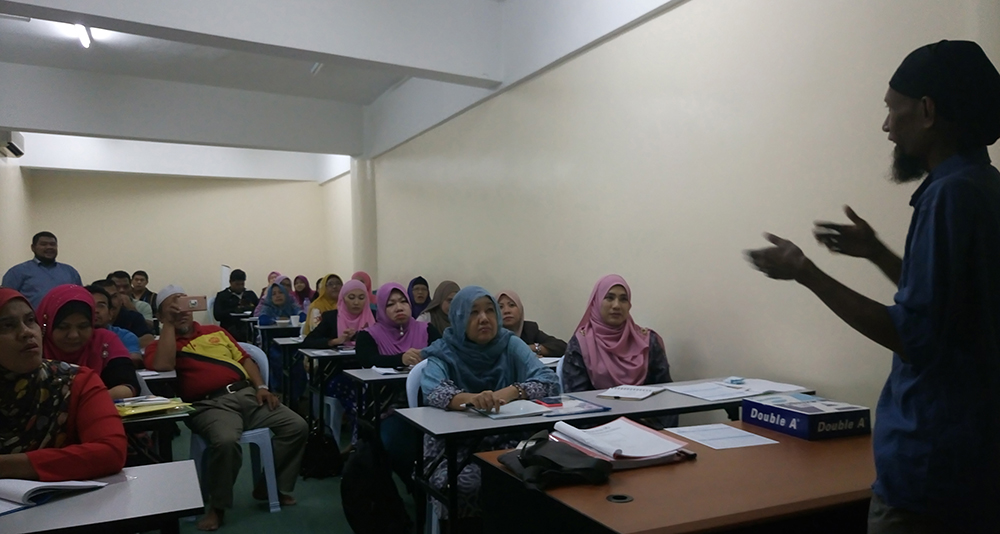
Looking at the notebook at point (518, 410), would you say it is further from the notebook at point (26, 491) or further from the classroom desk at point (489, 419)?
the notebook at point (26, 491)

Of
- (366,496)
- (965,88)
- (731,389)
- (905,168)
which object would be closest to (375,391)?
(366,496)

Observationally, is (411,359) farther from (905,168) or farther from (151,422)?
(905,168)

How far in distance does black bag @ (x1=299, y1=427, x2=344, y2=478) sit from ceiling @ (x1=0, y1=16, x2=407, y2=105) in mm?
3126

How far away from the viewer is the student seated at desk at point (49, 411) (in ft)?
5.46

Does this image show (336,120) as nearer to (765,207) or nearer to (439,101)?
(439,101)

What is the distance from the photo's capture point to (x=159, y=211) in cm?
1059

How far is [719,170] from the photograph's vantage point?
3.14 meters

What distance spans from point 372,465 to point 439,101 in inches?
161

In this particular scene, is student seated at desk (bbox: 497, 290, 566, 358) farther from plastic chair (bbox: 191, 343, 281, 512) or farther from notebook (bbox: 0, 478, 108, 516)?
notebook (bbox: 0, 478, 108, 516)

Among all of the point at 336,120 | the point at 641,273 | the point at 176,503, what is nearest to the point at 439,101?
the point at 336,120

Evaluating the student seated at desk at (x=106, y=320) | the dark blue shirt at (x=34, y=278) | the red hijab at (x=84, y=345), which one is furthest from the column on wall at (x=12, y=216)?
the red hijab at (x=84, y=345)

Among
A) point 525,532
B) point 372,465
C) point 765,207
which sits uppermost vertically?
point 765,207

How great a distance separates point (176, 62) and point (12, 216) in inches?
152

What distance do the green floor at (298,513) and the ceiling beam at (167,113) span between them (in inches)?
178
